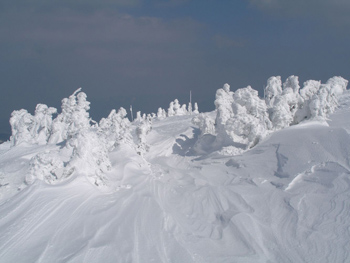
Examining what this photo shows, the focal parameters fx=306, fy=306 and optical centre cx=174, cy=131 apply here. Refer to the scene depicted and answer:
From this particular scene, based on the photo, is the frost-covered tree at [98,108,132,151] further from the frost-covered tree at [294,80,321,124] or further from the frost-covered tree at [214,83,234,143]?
the frost-covered tree at [294,80,321,124]

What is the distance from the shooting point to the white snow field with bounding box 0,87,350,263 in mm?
6559

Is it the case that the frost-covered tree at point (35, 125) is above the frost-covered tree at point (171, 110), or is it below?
above

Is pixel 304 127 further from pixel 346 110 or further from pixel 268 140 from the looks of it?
pixel 346 110

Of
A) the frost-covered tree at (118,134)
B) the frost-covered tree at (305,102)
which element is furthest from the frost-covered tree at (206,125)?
the frost-covered tree at (305,102)

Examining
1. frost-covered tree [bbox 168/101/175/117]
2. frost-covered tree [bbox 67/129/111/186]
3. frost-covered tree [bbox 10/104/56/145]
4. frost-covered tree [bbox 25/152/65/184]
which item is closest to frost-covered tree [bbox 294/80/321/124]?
frost-covered tree [bbox 67/129/111/186]

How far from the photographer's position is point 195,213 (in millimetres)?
9430

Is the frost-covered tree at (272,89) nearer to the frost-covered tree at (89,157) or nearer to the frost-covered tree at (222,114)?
the frost-covered tree at (222,114)

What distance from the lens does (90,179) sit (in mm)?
10656

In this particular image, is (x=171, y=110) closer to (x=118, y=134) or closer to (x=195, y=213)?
(x=118, y=134)

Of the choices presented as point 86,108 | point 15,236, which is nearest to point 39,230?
point 15,236

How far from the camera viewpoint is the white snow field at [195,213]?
6559 mm

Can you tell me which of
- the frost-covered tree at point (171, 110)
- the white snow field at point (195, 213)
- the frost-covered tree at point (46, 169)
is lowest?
the frost-covered tree at point (171, 110)

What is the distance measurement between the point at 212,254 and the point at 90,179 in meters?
5.59

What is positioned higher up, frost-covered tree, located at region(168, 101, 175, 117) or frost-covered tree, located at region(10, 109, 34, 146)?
frost-covered tree, located at region(10, 109, 34, 146)
